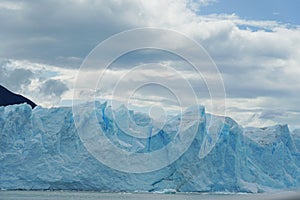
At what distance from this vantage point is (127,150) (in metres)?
42.1

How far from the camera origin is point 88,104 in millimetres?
42500

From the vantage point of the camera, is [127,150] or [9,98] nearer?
[127,150]

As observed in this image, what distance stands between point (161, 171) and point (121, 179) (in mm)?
3348

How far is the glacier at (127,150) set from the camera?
1551 inches

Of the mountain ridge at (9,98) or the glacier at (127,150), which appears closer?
the glacier at (127,150)

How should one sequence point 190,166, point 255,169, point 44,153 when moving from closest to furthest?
1. point 44,153
2. point 190,166
3. point 255,169

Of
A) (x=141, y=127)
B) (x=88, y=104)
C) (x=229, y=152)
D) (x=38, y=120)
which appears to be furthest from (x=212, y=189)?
(x=38, y=120)

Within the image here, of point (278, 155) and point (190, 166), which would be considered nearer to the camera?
point (190, 166)

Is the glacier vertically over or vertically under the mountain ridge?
under

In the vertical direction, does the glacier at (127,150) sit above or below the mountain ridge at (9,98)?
below

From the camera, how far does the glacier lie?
39.4 m

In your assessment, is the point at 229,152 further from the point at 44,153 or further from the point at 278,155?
the point at 44,153

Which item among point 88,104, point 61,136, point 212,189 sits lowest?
point 212,189

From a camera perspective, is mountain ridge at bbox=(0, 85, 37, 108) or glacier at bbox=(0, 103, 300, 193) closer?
glacier at bbox=(0, 103, 300, 193)
